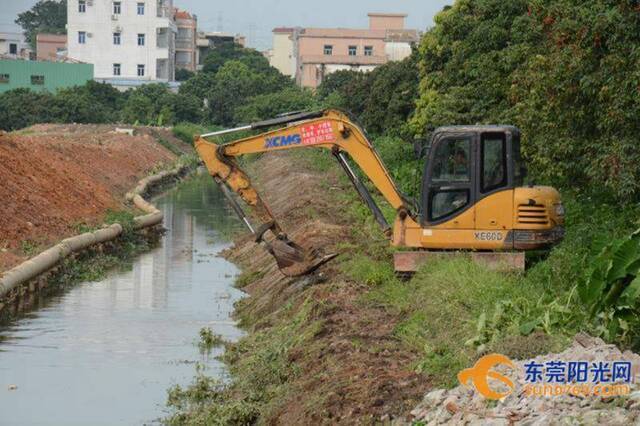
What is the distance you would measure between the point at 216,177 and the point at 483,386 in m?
12.4

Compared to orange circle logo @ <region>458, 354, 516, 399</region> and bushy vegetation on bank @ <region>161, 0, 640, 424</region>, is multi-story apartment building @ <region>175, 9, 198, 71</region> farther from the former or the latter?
orange circle logo @ <region>458, 354, 516, 399</region>

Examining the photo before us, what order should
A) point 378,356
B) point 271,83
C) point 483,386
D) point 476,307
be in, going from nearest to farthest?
point 483,386 → point 378,356 → point 476,307 → point 271,83

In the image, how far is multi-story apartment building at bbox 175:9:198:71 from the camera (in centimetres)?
14238

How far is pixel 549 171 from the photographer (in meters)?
25.3

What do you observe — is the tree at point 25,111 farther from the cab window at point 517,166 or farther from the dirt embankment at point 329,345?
the cab window at point 517,166

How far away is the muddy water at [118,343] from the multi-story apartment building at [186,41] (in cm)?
11021

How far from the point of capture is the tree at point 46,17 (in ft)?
527

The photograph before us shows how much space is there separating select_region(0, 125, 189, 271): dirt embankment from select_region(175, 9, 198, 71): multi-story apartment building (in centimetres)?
7427

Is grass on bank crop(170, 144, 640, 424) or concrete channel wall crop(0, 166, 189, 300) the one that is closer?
grass on bank crop(170, 144, 640, 424)

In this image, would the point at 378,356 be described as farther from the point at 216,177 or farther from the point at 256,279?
the point at 256,279

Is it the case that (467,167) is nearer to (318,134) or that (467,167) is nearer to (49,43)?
(318,134)

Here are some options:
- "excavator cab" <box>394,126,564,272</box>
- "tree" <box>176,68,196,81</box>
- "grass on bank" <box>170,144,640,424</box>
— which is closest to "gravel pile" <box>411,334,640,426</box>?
"grass on bank" <box>170,144,640,424</box>

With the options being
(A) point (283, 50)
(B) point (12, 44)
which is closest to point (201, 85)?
(B) point (12, 44)

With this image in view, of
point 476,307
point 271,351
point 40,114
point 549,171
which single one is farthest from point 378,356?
point 40,114
